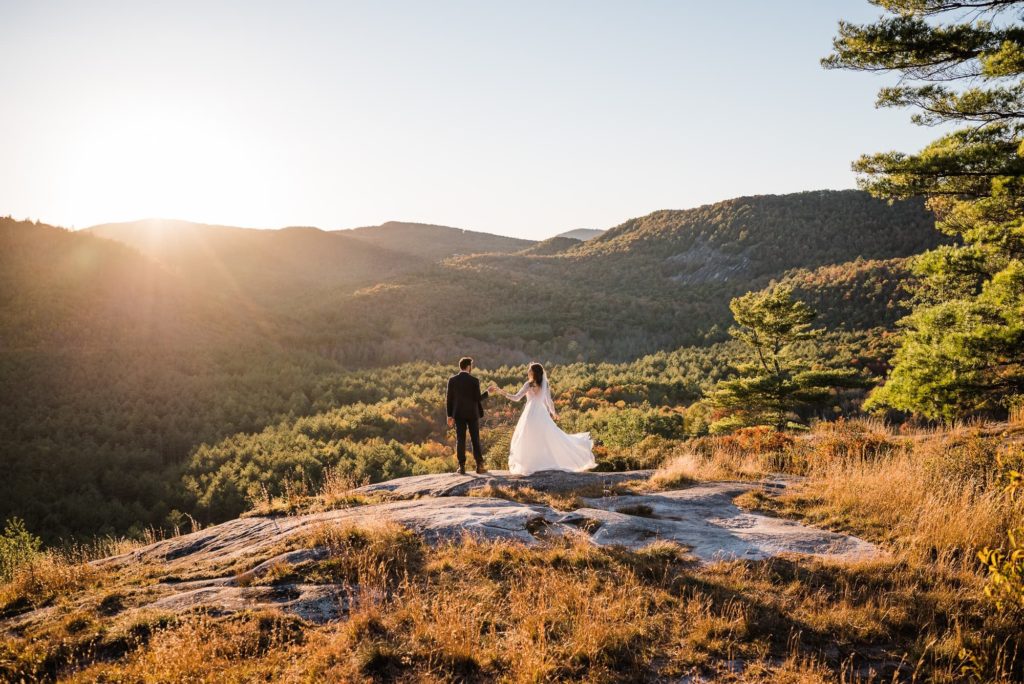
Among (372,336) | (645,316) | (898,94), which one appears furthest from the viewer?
(645,316)

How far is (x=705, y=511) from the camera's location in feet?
Answer: 26.5

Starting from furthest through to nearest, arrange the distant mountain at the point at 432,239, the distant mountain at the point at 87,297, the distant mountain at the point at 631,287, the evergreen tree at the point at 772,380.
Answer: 1. the distant mountain at the point at 432,239
2. the distant mountain at the point at 631,287
3. the distant mountain at the point at 87,297
4. the evergreen tree at the point at 772,380

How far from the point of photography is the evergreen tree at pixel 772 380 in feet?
53.4

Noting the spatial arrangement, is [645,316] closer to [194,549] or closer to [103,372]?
[103,372]

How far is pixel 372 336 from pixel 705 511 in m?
35.9

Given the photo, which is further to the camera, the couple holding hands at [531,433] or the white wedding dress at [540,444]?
the white wedding dress at [540,444]

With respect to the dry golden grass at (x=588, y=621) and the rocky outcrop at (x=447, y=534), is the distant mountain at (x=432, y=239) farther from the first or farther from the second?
the dry golden grass at (x=588, y=621)

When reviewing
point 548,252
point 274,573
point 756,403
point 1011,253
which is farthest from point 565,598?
point 548,252

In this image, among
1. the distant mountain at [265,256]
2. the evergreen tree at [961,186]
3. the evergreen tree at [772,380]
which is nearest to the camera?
the evergreen tree at [961,186]

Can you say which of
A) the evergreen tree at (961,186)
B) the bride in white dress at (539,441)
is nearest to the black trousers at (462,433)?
the bride in white dress at (539,441)

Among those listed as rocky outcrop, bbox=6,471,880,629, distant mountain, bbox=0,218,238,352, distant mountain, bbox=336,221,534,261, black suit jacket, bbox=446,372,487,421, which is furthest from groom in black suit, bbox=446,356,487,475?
distant mountain, bbox=336,221,534,261

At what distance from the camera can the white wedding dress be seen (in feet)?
37.3

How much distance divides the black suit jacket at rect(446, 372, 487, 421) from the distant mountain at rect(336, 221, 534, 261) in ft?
385

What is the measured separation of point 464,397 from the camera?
10938 mm
